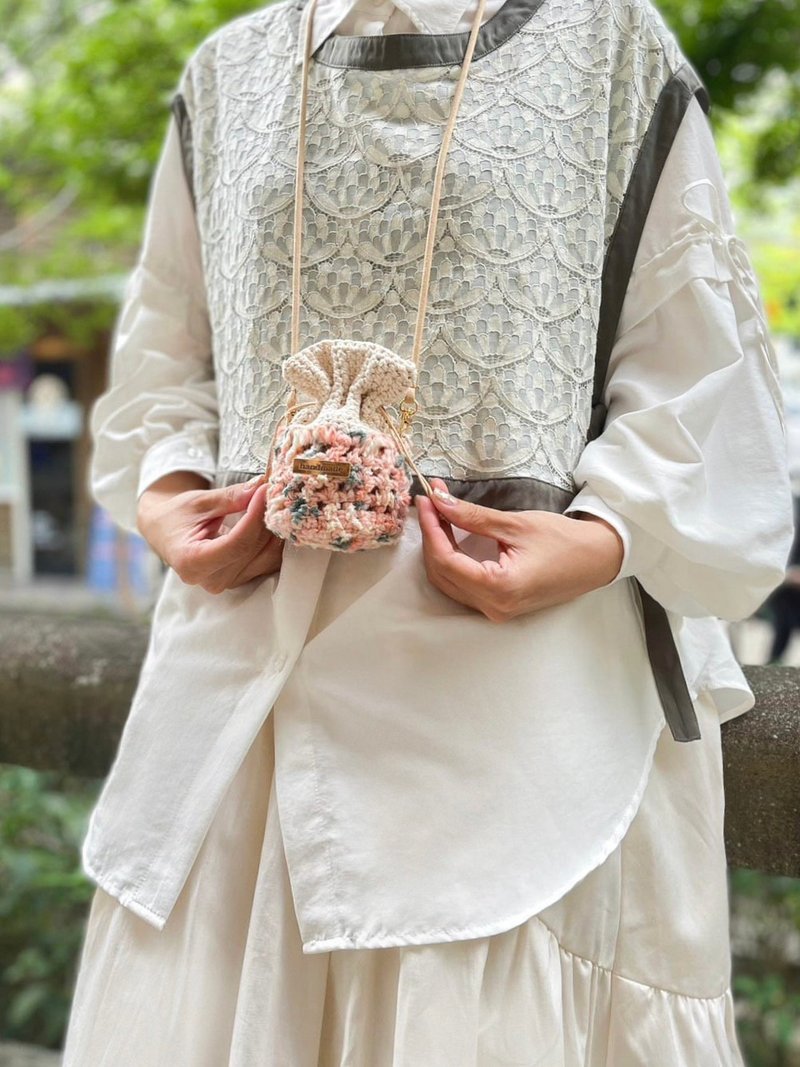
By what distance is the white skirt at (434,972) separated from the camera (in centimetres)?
83

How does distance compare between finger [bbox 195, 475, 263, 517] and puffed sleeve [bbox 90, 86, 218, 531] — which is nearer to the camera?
finger [bbox 195, 475, 263, 517]

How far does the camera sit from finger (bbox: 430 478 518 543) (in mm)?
840

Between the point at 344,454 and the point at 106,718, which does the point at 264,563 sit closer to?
Answer: the point at 344,454

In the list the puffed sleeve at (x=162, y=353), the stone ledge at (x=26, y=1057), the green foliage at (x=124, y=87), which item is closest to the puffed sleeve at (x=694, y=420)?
the puffed sleeve at (x=162, y=353)

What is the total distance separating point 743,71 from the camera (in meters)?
2.72

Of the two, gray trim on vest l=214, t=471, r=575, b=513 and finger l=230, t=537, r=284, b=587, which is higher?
gray trim on vest l=214, t=471, r=575, b=513

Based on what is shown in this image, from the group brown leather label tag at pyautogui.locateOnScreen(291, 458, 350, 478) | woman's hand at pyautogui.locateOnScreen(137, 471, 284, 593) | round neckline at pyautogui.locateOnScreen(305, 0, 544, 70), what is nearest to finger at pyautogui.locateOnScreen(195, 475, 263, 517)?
woman's hand at pyautogui.locateOnScreen(137, 471, 284, 593)

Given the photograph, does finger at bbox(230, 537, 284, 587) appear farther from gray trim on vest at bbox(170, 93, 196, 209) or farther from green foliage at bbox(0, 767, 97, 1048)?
green foliage at bbox(0, 767, 97, 1048)

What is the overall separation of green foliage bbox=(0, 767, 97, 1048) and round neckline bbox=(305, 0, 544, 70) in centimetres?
163

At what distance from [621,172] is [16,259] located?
4.63 metres

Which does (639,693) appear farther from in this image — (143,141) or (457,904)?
(143,141)

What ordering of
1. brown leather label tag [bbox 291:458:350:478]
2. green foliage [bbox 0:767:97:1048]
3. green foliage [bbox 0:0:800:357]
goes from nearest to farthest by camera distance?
brown leather label tag [bbox 291:458:350:478], green foliage [bbox 0:767:97:1048], green foliage [bbox 0:0:800:357]

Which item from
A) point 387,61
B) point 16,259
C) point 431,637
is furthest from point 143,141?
point 431,637

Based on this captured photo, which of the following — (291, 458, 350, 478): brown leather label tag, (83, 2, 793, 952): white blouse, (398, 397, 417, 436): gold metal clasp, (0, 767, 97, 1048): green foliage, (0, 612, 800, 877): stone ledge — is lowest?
(0, 767, 97, 1048): green foliage
